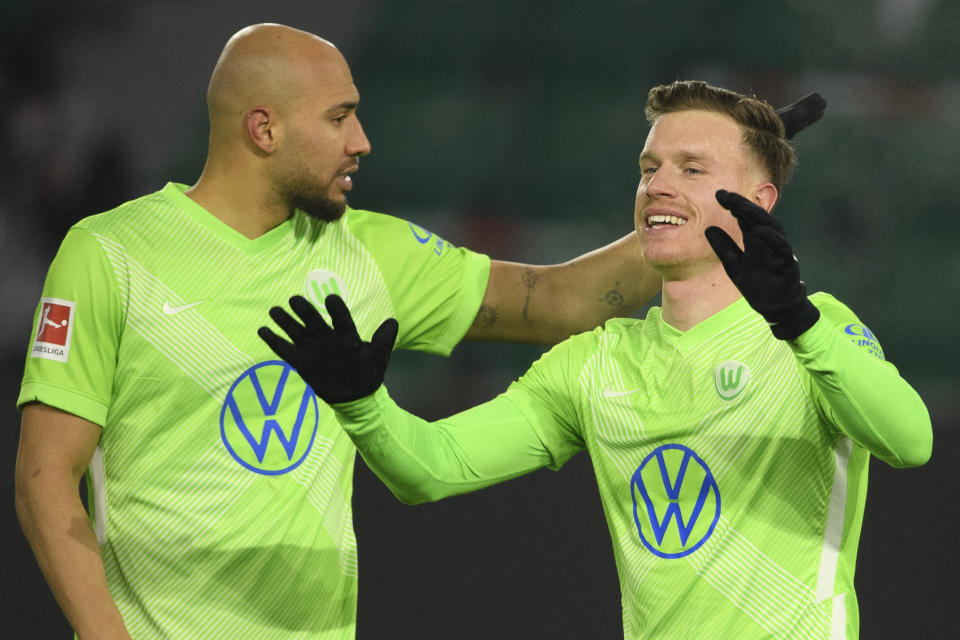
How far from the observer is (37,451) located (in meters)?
2.18

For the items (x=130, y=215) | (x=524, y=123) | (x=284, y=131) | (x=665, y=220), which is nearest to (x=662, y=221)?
(x=665, y=220)

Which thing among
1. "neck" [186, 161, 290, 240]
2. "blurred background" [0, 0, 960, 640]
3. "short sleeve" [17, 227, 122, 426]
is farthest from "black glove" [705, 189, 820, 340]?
"blurred background" [0, 0, 960, 640]

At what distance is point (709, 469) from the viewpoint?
2.01 m

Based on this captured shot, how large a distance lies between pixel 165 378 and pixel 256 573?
0.41 m

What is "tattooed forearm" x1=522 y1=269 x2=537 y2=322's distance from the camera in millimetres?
2699

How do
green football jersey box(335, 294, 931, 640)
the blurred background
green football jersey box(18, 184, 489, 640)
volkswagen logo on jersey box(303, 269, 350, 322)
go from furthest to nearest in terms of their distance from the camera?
the blurred background, volkswagen logo on jersey box(303, 269, 350, 322), green football jersey box(18, 184, 489, 640), green football jersey box(335, 294, 931, 640)

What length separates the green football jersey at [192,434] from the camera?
226cm

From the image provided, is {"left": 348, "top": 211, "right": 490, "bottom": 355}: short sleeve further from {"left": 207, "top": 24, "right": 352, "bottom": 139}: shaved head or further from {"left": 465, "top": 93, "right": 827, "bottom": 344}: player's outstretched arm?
{"left": 207, "top": 24, "right": 352, "bottom": 139}: shaved head

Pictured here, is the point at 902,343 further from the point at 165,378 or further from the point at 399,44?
the point at 165,378

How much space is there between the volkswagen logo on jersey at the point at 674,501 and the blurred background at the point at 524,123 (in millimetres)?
1819

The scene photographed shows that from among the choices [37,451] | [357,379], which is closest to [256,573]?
[37,451]

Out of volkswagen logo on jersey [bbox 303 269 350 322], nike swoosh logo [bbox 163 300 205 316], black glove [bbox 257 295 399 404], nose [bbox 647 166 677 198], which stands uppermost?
nose [bbox 647 166 677 198]

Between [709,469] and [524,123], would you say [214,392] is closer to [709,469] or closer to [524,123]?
[709,469]

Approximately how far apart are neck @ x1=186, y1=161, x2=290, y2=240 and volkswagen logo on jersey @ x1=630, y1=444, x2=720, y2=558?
918mm
